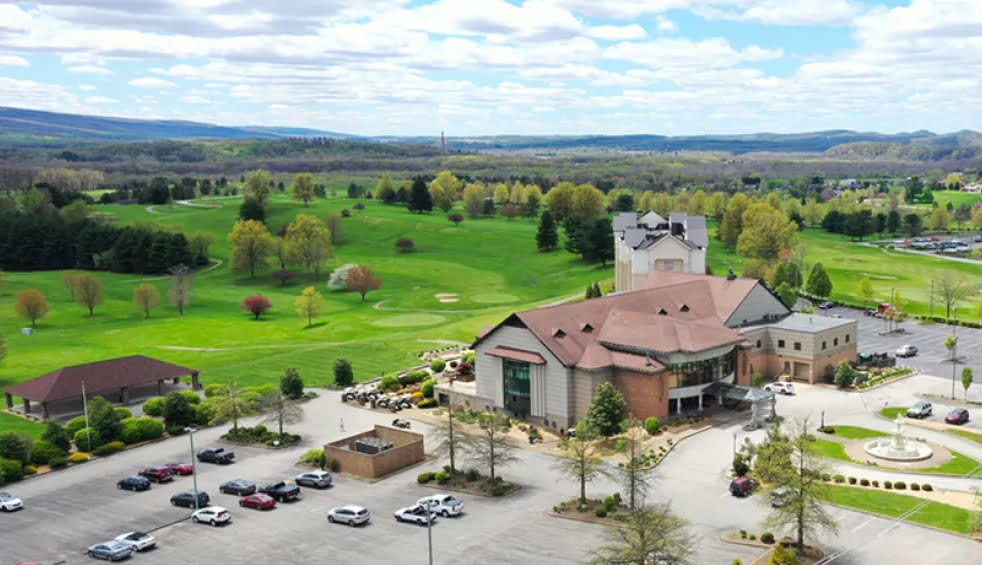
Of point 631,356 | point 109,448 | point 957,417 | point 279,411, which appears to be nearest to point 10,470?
point 109,448

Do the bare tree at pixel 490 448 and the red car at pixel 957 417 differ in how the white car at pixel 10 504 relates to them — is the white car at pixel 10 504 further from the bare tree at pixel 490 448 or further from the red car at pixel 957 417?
the red car at pixel 957 417

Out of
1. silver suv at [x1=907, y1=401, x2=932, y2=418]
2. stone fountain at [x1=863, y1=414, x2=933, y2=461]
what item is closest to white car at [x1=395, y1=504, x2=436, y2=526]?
stone fountain at [x1=863, y1=414, x2=933, y2=461]

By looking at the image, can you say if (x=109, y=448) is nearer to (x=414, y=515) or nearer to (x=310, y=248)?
(x=414, y=515)

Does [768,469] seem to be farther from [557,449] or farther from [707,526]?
[557,449]

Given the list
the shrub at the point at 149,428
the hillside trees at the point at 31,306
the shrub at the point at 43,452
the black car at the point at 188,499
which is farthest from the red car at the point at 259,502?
the hillside trees at the point at 31,306

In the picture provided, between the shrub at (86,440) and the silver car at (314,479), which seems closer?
the silver car at (314,479)
